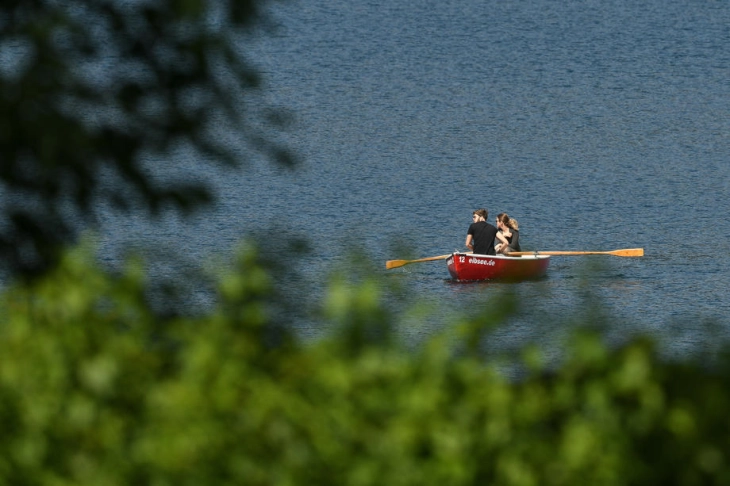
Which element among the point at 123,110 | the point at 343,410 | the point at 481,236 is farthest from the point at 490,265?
the point at 343,410

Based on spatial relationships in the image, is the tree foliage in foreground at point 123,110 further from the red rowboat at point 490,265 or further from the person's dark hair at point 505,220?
the red rowboat at point 490,265

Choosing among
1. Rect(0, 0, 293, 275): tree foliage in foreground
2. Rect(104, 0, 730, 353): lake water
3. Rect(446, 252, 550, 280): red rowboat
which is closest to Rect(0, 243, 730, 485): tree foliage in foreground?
Rect(0, 0, 293, 275): tree foliage in foreground

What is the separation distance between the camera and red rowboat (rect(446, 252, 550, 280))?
3150 cm

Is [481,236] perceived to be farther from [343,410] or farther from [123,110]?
[343,410]

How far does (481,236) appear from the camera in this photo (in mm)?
30891

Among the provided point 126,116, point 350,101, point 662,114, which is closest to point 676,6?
point 662,114

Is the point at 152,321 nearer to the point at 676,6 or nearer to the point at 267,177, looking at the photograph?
the point at 267,177

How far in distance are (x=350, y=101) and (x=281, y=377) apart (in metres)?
75.3

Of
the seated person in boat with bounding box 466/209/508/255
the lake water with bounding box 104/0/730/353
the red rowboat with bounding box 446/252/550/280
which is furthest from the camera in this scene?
the lake water with bounding box 104/0/730/353

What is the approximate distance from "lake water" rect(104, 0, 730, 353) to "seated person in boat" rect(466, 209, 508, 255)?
2027mm

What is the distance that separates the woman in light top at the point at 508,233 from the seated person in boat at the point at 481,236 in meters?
0.17

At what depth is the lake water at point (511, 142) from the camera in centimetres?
4519

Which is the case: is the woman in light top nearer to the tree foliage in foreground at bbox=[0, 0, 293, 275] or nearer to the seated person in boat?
the seated person in boat

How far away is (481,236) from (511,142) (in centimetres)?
4095
